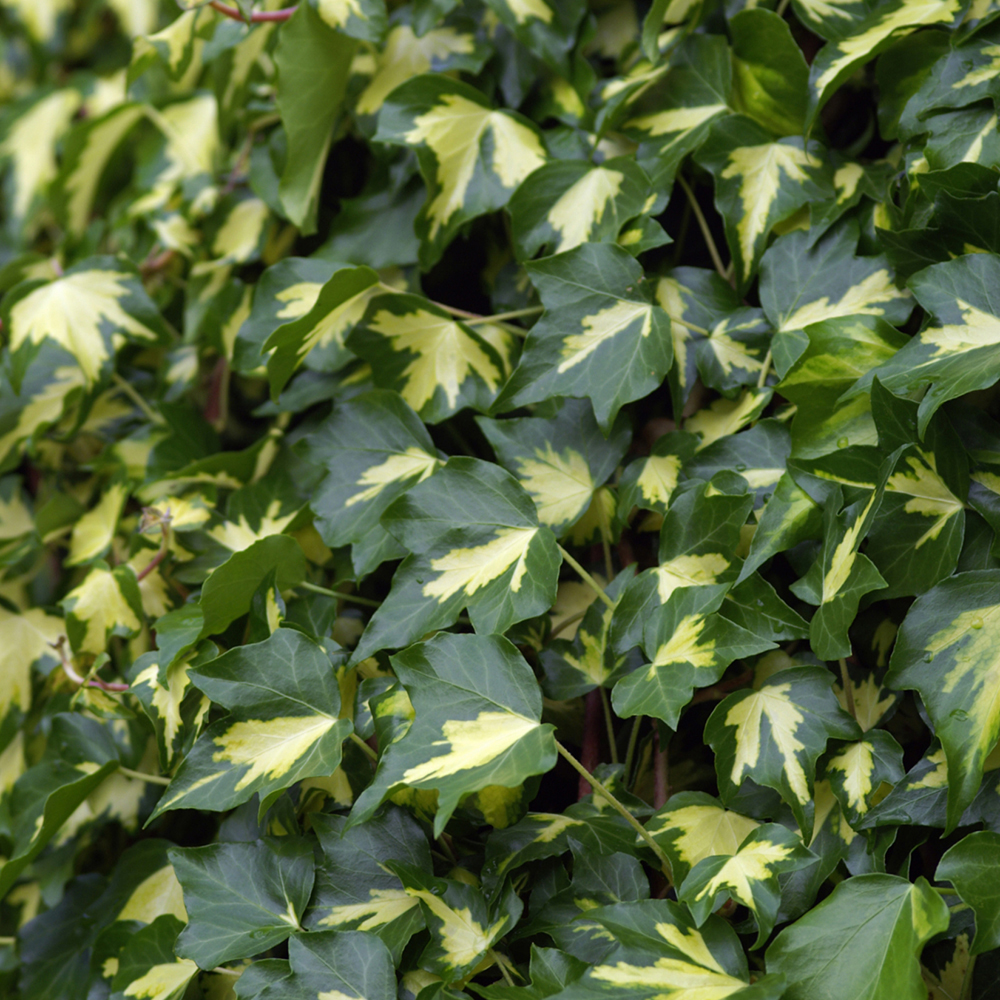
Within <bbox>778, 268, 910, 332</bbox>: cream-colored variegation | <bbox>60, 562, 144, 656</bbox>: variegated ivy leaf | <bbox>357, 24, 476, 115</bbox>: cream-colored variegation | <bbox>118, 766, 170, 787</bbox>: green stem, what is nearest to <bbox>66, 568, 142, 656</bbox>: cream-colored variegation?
<bbox>60, 562, 144, 656</bbox>: variegated ivy leaf

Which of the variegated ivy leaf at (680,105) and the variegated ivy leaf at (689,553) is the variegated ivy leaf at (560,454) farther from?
the variegated ivy leaf at (680,105)

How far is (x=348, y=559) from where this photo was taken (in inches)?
29.0

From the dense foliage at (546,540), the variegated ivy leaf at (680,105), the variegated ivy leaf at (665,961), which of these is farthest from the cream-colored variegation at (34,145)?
the variegated ivy leaf at (665,961)

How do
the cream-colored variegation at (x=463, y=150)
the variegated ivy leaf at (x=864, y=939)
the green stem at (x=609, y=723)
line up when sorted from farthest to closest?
the cream-colored variegation at (x=463, y=150) < the green stem at (x=609, y=723) < the variegated ivy leaf at (x=864, y=939)

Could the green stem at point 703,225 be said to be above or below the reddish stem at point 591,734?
above

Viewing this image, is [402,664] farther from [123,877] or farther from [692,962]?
[123,877]

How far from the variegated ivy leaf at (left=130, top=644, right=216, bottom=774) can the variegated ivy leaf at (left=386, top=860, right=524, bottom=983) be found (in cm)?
21

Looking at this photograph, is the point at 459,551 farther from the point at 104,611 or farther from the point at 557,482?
the point at 104,611

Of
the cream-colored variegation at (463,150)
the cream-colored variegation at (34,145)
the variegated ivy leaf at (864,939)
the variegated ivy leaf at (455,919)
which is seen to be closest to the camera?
the variegated ivy leaf at (864,939)

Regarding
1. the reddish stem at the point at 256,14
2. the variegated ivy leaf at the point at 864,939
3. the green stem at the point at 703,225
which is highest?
the reddish stem at the point at 256,14

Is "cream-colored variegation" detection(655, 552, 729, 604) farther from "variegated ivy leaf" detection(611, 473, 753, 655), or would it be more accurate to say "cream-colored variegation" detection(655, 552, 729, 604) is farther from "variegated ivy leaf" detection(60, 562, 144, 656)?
"variegated ivy leaf" detection(60, 562, 144, 656)

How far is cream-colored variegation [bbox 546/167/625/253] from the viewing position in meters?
0.71

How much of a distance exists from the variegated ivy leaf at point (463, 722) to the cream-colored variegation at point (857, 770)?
0.66ft

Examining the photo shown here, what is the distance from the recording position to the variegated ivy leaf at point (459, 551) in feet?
1.96
